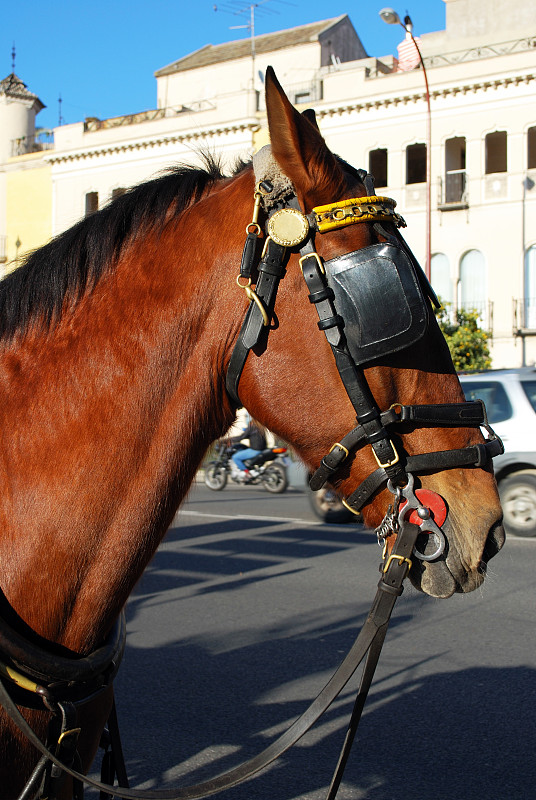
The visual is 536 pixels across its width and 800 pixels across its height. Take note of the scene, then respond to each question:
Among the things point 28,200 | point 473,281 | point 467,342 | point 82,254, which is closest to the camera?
point 82,254

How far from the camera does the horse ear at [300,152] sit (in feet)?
5.48

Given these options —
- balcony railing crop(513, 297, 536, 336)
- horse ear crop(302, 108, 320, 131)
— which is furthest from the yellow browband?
balcony railing crop(513, 297, 536, 336)

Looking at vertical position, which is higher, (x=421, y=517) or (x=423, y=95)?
(x=423, y=95)

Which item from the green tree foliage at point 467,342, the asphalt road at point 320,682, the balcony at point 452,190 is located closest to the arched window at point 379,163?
the balcony at point 452,190

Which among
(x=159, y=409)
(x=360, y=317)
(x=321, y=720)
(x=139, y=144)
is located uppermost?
(x=139, y=144)

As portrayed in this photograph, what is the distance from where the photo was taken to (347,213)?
5.69 ft

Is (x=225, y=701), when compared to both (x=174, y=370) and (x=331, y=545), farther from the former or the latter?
(x=331, y=545)

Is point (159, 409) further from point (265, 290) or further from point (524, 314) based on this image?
point (524, 314)

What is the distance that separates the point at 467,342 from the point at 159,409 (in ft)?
76.6

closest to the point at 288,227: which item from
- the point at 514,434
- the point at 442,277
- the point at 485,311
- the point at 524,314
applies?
the point at 514,434

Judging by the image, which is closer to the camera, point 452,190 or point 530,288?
point 530,288

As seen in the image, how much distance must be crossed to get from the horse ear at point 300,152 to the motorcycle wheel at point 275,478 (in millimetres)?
14439

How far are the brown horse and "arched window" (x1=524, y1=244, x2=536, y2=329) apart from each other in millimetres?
26802

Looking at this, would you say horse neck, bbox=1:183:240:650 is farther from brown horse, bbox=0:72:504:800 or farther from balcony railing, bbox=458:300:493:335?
balcony railing, bbox=458:300:493:335
